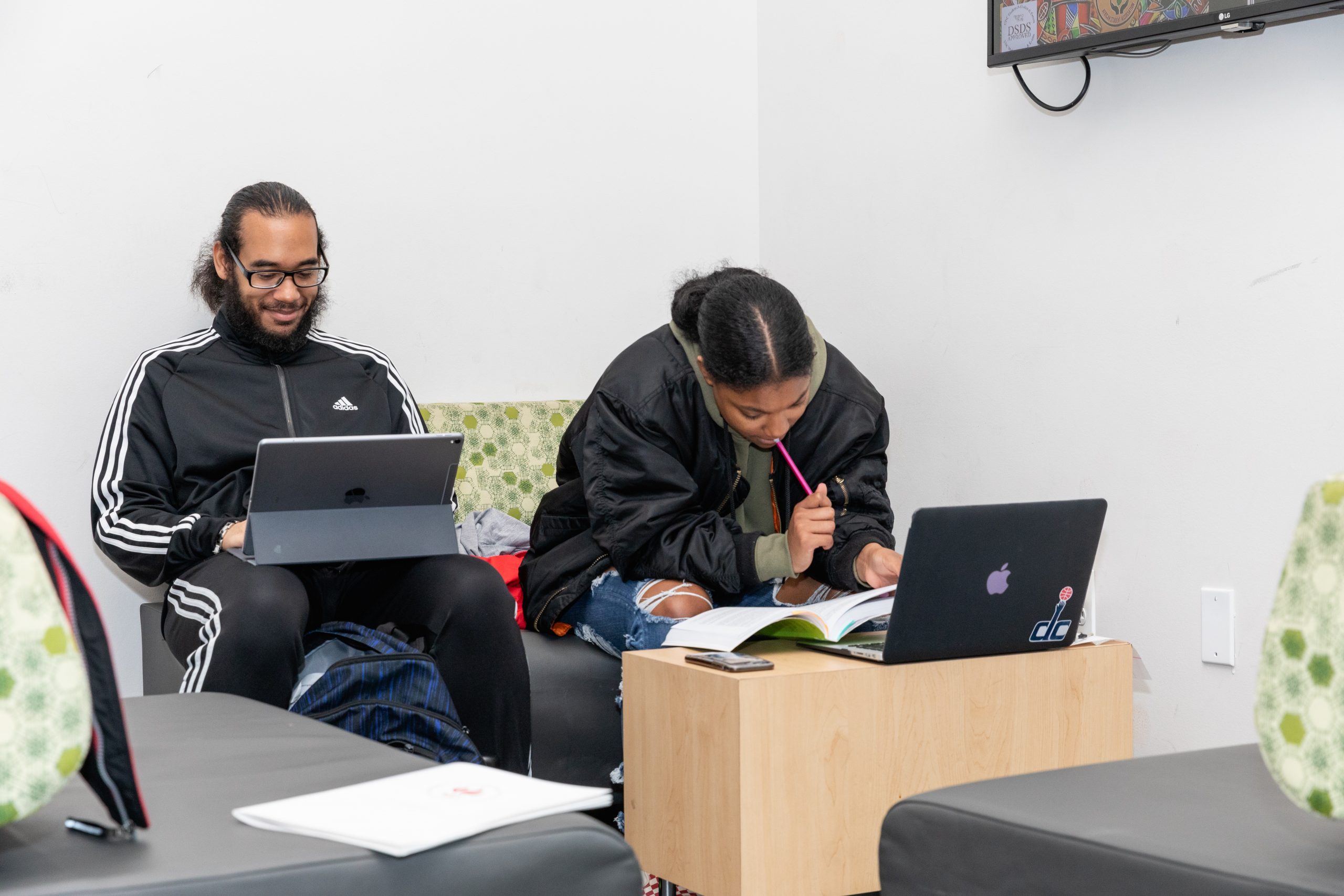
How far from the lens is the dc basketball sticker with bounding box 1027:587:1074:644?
1763 mm

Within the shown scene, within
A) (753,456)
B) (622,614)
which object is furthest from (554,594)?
(753,456)

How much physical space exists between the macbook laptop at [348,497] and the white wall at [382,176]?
752 millimetres

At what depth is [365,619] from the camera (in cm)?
221

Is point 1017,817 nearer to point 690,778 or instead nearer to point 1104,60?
point 690,778

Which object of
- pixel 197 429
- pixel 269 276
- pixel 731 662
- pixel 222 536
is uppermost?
pixel 269 276

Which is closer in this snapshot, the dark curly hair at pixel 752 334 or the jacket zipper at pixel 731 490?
the dark curly hair at pixel 752 334

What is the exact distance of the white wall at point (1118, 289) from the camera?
79.4 inches

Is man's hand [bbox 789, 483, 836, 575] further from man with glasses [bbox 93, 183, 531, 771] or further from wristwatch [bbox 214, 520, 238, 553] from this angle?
wristwatch [bbox 214, 520, 238, 553]

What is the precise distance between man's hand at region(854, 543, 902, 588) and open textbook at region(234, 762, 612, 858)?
1197mm

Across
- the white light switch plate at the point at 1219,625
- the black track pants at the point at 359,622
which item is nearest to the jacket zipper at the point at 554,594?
the black track pants at the point at 359,622

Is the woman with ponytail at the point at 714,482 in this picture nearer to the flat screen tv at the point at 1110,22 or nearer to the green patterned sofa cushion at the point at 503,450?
the green patterned sofa cushion at the point at 503,450

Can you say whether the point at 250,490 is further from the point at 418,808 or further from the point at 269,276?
the point at 418,808

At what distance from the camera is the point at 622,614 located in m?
2.10

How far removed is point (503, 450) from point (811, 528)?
38.3 inches
